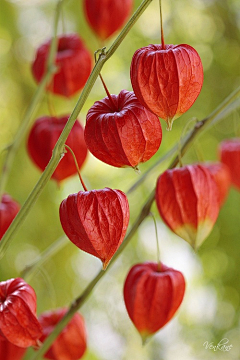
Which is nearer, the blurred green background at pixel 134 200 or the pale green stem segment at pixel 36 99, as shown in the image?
the pale green stem segment at pixel 36 99

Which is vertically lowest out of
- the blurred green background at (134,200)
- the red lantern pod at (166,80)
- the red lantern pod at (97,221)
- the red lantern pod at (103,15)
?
the blurred green background at (134,200)

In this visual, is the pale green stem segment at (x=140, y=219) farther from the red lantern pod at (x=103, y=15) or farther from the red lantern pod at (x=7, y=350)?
the red lantern pod at (x=103, y=15)

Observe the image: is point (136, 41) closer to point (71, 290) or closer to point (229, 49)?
point (229, 49)

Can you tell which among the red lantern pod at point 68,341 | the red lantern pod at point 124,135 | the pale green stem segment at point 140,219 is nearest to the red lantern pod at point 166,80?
the red lantern pod at point 124,135

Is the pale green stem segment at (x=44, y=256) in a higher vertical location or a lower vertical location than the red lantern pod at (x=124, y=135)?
lower

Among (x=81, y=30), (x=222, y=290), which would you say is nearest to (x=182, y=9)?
(x=81, y=30)

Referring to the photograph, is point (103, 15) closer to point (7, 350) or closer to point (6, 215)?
point (6, 215)

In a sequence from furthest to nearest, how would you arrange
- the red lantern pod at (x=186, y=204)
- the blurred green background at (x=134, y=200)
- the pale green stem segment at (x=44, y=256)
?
the blurred green background at (x=134, y=200)
the pale green stem segment at (x=44, y=256)
the red lantern pod at (x=186, y=204)
